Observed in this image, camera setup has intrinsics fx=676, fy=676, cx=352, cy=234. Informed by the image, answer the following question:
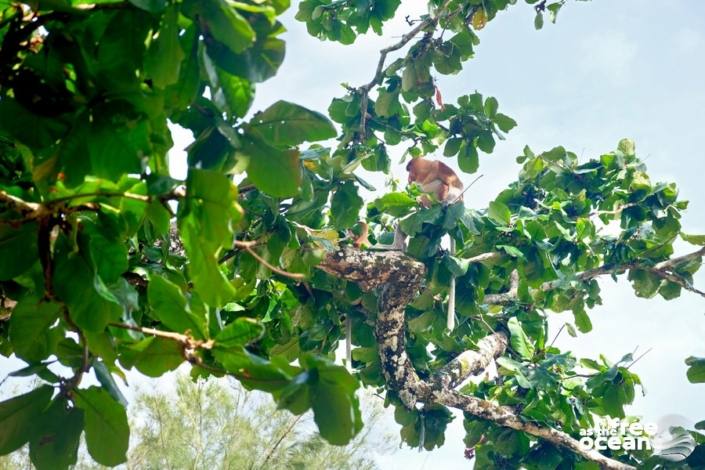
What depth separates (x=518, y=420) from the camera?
232 centimetres

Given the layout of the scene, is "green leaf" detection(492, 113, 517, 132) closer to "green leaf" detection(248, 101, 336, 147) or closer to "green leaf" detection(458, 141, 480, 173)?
"green leaf" detection(458, 141, 480, 173)

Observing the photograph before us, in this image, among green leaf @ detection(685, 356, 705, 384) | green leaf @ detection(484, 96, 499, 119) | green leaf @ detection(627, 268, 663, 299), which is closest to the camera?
green leaf @ detection(685, 356, 705, 384)

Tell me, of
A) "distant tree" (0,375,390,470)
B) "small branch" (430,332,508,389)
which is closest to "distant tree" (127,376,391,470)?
"distant tree" (0,375,390,470)

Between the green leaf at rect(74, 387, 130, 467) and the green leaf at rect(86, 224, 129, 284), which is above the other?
the green leaf at rect(86, 224, 129, 284)

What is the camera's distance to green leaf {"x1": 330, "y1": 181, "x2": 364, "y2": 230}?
1552mm

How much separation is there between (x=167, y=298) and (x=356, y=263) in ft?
4.30

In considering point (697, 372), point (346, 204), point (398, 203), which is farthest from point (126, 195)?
point (398, 203)

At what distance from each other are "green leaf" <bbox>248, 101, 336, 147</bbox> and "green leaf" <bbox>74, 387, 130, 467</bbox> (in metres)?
0.28

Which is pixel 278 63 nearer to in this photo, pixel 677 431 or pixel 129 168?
pixel 129 168

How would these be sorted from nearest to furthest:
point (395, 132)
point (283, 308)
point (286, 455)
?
point (283, 308)
point (395, 132)
point (286, 455)

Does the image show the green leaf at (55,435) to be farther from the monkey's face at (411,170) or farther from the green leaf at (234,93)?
the monkey's face at (411,170)

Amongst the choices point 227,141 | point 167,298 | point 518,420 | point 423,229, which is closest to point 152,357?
point 167,298

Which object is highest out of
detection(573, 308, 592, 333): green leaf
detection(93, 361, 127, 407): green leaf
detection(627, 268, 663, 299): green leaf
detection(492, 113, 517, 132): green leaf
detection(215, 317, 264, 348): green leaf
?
detection(492, 113, 517, 132): green leaf

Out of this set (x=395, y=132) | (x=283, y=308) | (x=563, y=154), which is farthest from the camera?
(x=563, y=154)
